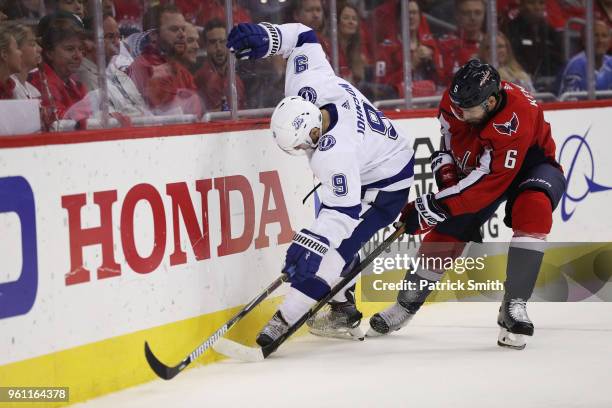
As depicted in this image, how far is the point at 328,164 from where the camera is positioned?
4473mm

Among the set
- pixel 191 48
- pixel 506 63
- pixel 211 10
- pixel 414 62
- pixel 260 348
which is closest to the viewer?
pixel 260 348

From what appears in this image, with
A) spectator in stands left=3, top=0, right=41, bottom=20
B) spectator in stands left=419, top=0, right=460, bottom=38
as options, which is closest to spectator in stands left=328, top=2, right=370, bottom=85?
spectator in stands left=419, top=0, right=460, bottom=38

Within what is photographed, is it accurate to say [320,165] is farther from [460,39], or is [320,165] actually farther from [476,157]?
[460,39]

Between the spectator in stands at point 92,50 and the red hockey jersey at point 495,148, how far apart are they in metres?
1.56

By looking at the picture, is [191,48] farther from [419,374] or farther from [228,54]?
[419,374]

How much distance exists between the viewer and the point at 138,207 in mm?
4238

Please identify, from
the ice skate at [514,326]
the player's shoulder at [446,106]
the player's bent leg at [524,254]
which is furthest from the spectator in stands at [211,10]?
the ice skate at [514,326]

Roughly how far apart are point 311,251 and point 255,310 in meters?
0.67

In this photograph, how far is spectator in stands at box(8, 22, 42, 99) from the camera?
3.92m

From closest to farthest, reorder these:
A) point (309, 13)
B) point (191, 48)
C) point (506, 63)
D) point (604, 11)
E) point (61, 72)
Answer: point (61, 72)
point (191, 48)
point (309, 13)
point (506, 63)
point (604, 11)

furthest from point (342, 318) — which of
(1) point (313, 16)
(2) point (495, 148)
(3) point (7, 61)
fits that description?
(3) point (7, 61)

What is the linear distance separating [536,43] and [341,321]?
2.97 metres

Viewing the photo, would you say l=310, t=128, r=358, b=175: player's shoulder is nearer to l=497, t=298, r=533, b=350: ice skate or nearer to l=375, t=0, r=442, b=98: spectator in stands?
l=497, t=298, r=533, b=350: ice skate

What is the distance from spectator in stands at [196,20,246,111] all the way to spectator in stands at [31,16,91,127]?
2.68 feet
